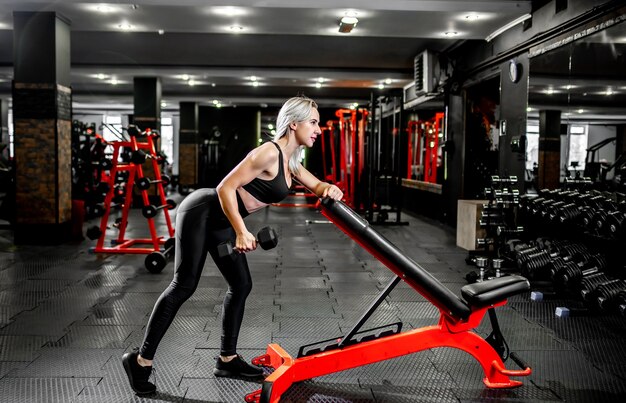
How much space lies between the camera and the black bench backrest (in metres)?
2.03

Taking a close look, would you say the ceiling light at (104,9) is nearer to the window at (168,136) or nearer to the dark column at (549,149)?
the dark column at (549,149)

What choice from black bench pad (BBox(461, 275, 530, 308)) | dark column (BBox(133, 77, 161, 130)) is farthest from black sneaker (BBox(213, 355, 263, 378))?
dark column (BBox(133, 77, 161, 130))

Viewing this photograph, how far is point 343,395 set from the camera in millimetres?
2307

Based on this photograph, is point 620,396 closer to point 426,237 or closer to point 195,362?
point 195,362

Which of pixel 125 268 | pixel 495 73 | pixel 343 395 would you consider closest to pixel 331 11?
pixel 495 73

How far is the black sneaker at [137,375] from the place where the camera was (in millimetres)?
2250

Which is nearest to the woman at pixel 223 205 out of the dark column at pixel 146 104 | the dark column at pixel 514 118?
the dark column at pixel 514 118

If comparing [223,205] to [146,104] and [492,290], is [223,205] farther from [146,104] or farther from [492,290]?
Result: [146,104]

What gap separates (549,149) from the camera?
4.90m

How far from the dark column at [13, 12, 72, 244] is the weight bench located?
4886 mm

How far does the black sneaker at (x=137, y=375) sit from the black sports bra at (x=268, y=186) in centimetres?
82

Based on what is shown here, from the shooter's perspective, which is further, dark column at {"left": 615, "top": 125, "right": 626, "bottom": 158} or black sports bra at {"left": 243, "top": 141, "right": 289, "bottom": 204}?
dark column at {"left": 615, "top": 125, "right": 626, "bottom": 158}

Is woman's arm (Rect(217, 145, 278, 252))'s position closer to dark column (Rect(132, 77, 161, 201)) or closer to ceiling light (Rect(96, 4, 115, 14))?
ceiling light (Rect(96, 4, 115, 14))

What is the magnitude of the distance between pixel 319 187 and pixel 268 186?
0.21 m
